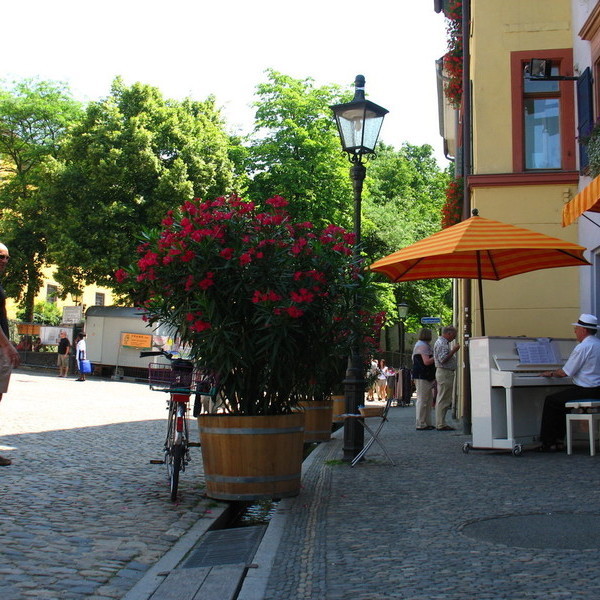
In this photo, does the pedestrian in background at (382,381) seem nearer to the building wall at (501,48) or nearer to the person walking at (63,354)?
the person walking at (63,354)

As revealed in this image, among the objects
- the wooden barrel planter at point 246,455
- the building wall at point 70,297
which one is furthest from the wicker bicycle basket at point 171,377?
the building wall at point 70,297

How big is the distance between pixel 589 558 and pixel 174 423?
13.0 ft

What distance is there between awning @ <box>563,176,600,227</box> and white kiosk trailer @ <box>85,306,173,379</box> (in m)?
28.1

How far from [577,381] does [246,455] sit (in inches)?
209

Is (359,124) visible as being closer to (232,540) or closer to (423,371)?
(423,371)

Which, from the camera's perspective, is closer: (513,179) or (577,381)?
(577,381)

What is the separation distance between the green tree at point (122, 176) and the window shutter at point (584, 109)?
86.1 ft

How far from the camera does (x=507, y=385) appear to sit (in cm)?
1049

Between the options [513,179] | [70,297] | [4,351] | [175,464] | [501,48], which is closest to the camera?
[175,464]

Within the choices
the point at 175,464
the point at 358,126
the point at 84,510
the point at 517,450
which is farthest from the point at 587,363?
the point at 84,510

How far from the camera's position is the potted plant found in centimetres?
703

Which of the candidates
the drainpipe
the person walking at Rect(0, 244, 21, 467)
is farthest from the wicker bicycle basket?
the drainpipe

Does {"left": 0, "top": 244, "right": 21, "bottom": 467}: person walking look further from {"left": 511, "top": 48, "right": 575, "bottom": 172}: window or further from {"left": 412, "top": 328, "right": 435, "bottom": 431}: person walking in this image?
{"left": 511, "top": 48, "right": 575, "bottom": 172}: window

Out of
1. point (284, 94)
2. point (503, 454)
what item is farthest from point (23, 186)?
point (503, 454)
